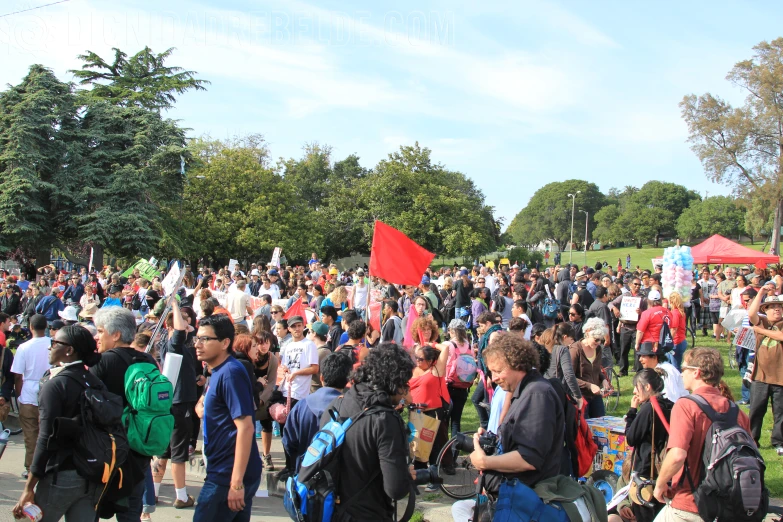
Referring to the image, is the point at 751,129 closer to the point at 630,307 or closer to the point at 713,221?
the point at 630,307

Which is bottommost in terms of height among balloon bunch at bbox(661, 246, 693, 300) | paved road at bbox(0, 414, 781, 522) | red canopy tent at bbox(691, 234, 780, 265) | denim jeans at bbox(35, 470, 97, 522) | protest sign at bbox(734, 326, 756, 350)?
paved road at bbox(0, 414, 781, 522)

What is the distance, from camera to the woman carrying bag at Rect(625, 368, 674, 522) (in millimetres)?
4211

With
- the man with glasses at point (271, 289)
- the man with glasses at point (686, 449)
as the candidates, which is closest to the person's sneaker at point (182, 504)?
the man with glasses at point (686, 449)

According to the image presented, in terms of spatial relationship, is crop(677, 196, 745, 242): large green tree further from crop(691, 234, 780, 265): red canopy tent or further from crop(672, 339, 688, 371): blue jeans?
crop(672, 339, 688, 371): blue jeans

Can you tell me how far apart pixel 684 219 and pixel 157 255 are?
87.5 metres

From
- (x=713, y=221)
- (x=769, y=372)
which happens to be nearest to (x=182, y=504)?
(x=769, y=372)

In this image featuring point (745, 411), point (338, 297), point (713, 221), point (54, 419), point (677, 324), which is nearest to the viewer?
point (54, 419)

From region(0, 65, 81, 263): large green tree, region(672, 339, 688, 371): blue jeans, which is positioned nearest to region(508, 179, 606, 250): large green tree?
region(0, 65, 81, 263): large green tree

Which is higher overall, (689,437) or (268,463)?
(689,437)

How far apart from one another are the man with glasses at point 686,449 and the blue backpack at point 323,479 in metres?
1.88

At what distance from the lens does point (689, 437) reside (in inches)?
144

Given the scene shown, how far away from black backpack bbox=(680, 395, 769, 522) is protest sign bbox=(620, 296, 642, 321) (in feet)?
26.0

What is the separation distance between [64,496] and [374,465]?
185cm

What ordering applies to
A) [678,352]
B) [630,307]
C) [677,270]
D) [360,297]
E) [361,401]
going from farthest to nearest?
[360,297]
[677,270]
[630,307]
[678,352]
[361,401]
